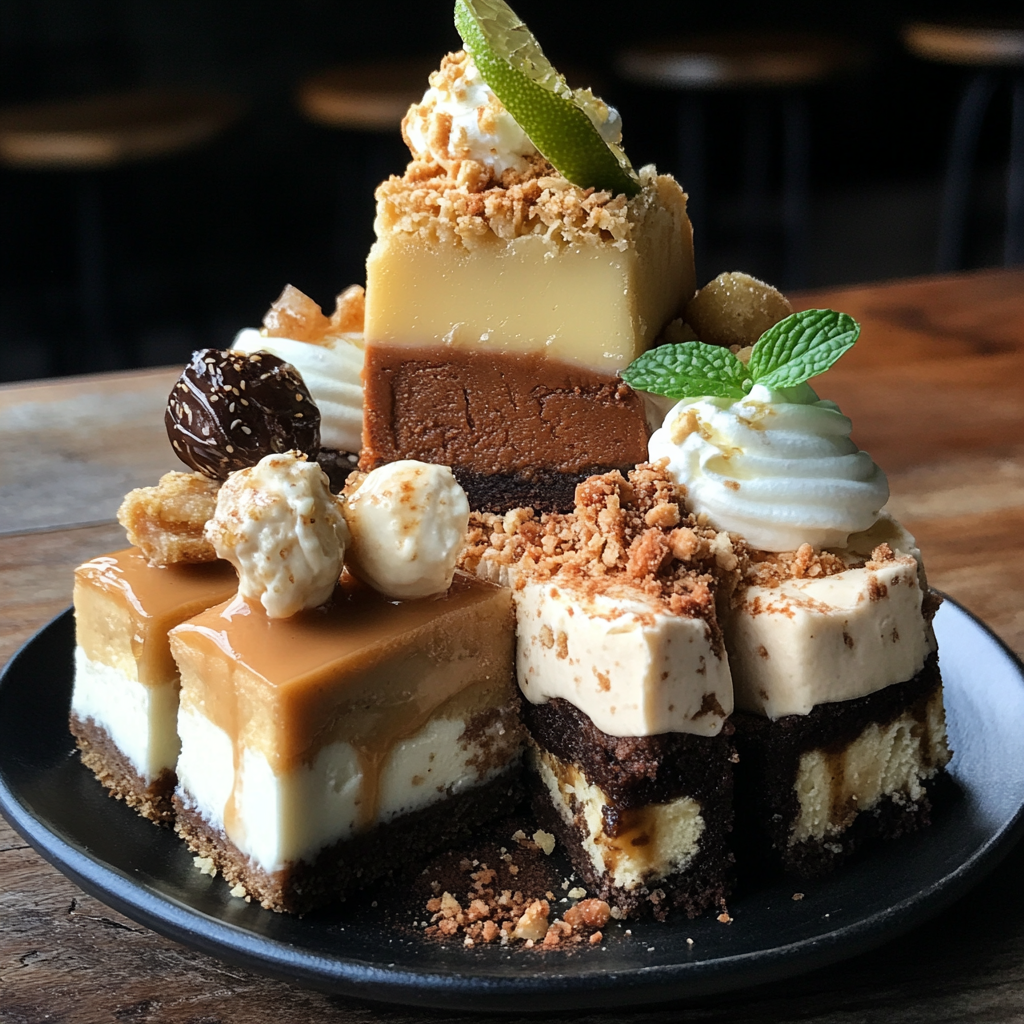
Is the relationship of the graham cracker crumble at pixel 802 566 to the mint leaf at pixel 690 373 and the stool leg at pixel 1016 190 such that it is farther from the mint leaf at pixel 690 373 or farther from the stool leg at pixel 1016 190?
the stool leg at pixel 1016 190

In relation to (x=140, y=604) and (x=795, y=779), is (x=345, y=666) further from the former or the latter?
(x=795, y=779)

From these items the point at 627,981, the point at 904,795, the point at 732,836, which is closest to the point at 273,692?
the point at 627,981

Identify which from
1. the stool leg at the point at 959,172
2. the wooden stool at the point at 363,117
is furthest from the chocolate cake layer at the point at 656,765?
the stool leg at the point at 959,172

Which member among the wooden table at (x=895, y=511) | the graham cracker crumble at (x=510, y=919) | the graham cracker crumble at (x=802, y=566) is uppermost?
the graham cracker crumble at (x=802, y=566)

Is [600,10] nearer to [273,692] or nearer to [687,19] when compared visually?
[687,19]

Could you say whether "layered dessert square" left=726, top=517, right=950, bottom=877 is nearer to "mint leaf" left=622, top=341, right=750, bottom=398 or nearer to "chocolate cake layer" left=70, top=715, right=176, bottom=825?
"mint leaf" left=622, top=341, right=750, bottom=398

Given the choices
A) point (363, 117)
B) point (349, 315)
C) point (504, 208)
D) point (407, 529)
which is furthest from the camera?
point (363, 117)

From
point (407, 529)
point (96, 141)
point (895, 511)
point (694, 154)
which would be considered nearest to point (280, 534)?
point (407, 529)
